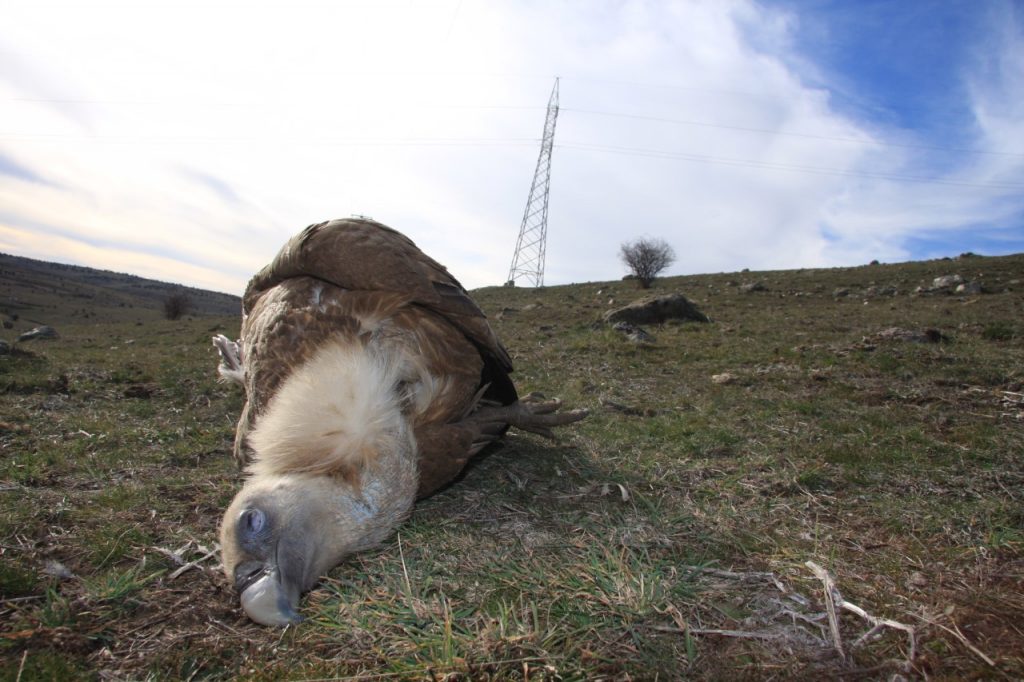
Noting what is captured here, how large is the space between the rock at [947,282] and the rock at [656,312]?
10.3m

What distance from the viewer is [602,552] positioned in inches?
98.8

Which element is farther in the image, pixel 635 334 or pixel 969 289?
pixel 969 289

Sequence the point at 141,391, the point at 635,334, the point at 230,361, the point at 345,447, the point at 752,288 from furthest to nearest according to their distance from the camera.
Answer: the point at 752,288, the point at 635,334, the point at 141,391, the point at 230,361, the point at 345,447

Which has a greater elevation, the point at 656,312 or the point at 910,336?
the point at 656,312

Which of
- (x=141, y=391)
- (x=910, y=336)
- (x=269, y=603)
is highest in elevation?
(x=910, y=336)

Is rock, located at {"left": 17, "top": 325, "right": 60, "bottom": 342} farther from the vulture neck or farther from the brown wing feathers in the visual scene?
the vulture neck

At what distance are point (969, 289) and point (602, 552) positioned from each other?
65.0 feet

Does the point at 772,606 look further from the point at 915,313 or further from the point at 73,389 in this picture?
the point at 915,313

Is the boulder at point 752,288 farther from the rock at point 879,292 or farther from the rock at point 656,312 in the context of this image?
the rock at point 656,312

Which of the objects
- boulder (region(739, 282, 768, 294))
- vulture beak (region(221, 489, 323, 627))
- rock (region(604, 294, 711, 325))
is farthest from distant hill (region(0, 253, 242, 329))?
vulture beak (region(221, 489, 323, 627))

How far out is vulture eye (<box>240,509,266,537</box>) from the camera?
224 centimetres

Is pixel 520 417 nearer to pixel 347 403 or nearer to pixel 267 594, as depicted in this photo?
pixel 347 403

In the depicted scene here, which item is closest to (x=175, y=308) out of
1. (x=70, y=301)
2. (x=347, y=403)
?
(x=70, y=301)

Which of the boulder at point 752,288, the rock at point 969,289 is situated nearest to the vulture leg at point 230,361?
the boulder at point 752,288
